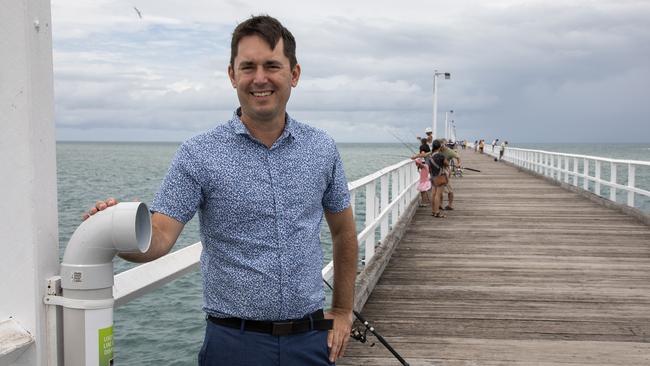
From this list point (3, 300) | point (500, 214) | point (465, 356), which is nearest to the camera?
point (3, 300)

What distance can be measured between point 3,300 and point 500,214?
43.6ft

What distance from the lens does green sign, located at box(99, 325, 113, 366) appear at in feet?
6.95

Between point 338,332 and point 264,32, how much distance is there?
1.12 m

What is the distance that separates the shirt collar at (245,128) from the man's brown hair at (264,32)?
0.60 ft

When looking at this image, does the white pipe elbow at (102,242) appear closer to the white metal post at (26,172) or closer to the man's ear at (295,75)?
the white metal post at (26,172)

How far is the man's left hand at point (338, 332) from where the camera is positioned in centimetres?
255

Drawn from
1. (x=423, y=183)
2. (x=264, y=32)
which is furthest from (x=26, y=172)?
(x=423, y=183)

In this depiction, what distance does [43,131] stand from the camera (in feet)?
6.62

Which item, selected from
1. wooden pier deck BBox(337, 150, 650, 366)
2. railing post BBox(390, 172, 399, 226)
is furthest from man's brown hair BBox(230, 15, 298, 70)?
A: railing post BBox(390, 172, 399, 226)

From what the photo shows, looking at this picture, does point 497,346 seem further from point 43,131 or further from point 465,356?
point 43,131

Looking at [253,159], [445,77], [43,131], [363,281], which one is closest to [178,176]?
[253,159]

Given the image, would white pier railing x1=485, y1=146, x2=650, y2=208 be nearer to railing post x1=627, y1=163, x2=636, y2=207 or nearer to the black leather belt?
railing post x1=627, y1=163, x2=636, y2=207

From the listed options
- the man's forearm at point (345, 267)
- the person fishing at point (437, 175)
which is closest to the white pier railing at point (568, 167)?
the person fishing at point (437, 175)

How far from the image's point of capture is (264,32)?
231cm
